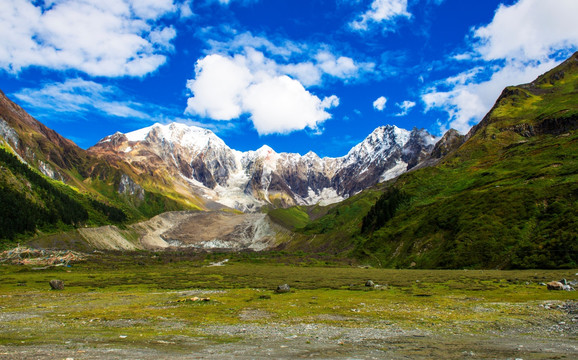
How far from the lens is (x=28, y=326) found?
27031 mm

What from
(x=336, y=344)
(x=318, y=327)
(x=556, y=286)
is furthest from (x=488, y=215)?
(x=336, y=344)

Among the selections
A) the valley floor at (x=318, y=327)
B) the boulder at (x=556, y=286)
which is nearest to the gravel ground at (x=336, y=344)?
the valley floor at (x=318, y=327)

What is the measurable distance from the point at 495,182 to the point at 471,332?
12073 centimetres

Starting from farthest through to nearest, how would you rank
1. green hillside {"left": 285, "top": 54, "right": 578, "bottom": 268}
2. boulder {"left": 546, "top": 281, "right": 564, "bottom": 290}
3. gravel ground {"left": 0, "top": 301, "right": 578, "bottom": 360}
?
green hillside {"left": 285, "top": 54, "right": 578, "bottom": 268} < boulder {"left": 546, "top": 281, "right": 564, "bottom": 290} < gravel ground {"left": 0, "top": 301, "right": 578, "bottom": 360}

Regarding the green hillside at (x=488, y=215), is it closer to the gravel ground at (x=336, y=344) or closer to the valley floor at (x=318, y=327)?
the valley floor at (x=318, y=327)

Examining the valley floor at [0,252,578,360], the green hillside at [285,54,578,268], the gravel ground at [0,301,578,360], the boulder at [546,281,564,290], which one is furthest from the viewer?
the green hillside at [285,54,578,268]

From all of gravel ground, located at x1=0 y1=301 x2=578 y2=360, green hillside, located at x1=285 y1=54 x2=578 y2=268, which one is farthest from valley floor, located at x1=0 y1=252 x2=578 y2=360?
green hillside, located at x1=285 y1=54 x2=578 y2=268

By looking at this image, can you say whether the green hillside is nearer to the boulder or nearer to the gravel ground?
the boulder

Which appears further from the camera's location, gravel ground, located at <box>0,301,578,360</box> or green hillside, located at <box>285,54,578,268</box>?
green hillside, located at <box>285,54,578,268</box>

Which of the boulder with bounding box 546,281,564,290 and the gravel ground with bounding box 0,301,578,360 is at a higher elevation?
the gravel ground with bounding box 0,301,578,360

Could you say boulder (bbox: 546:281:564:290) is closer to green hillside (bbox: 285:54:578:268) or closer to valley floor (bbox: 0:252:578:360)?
valley floor (bbox: 0:252:578:360)

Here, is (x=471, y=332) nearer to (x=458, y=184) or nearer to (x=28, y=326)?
(x=28, y=326)

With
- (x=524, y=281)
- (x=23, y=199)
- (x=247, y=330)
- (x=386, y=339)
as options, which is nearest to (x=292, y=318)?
(x=247, y=330)

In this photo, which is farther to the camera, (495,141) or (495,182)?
(495,141)
